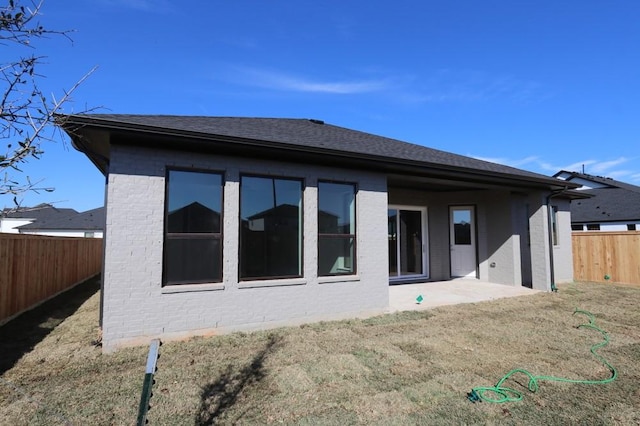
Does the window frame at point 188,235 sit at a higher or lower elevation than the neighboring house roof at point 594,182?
lower

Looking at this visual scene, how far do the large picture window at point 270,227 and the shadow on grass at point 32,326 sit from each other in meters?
3.48

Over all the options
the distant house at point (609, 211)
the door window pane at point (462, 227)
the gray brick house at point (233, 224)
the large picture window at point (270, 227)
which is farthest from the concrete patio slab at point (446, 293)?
Answer: the distant house at point (609, 211)

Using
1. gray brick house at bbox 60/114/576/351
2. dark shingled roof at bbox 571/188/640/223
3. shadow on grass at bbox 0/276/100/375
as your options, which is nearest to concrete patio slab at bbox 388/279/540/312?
gray brick house at bbox 60/114/576/351

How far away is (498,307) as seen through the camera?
315 inches

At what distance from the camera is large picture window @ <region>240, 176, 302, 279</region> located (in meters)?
6.25

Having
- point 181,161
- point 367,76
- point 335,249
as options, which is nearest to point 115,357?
point 181,161

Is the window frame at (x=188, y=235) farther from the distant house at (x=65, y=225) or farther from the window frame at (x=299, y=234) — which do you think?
the distant house at (x=65, y=225)

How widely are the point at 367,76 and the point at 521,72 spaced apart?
5.38 m

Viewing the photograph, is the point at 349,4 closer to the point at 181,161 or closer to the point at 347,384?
the point at 181,161

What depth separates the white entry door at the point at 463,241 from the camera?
11875 mm

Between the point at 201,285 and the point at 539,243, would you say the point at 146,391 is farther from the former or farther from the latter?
the point at 539,243

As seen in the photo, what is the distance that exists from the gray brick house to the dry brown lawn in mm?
499

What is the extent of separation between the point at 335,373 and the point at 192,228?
3.26 m

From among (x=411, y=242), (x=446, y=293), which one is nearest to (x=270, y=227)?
(x=446, y=293)
